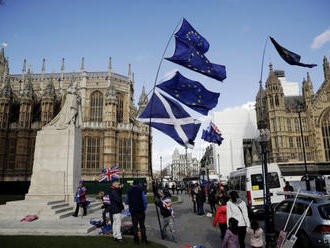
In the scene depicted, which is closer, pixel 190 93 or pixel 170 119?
pixel 170 119

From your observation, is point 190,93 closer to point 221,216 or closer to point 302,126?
point 221,216

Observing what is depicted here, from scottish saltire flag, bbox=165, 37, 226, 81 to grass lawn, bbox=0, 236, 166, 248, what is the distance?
6928 millimetres

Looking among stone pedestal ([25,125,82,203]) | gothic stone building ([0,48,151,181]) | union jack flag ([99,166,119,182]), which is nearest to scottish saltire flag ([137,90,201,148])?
stone pedestal ([25,125,82,203])

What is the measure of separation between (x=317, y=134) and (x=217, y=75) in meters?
53.0

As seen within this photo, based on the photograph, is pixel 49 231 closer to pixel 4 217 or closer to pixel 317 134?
pixel 4 217

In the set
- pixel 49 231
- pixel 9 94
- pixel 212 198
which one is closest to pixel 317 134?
pixel 212 198

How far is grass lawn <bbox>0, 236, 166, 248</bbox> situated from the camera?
633 cm

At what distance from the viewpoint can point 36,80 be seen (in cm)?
4681

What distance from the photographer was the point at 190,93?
35.5 feet

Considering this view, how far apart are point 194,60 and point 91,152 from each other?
103ft

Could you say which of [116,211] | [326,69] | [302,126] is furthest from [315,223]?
[326,69]

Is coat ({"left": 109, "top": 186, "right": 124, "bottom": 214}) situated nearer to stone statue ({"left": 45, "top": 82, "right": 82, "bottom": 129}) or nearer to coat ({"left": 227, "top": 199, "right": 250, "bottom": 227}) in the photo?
coat ({"left": 227, "top": 199, "right": 250, "bottom": 227})

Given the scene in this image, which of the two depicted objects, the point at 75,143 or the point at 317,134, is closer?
the point at 75,143

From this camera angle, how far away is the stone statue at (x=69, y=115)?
535 inches
